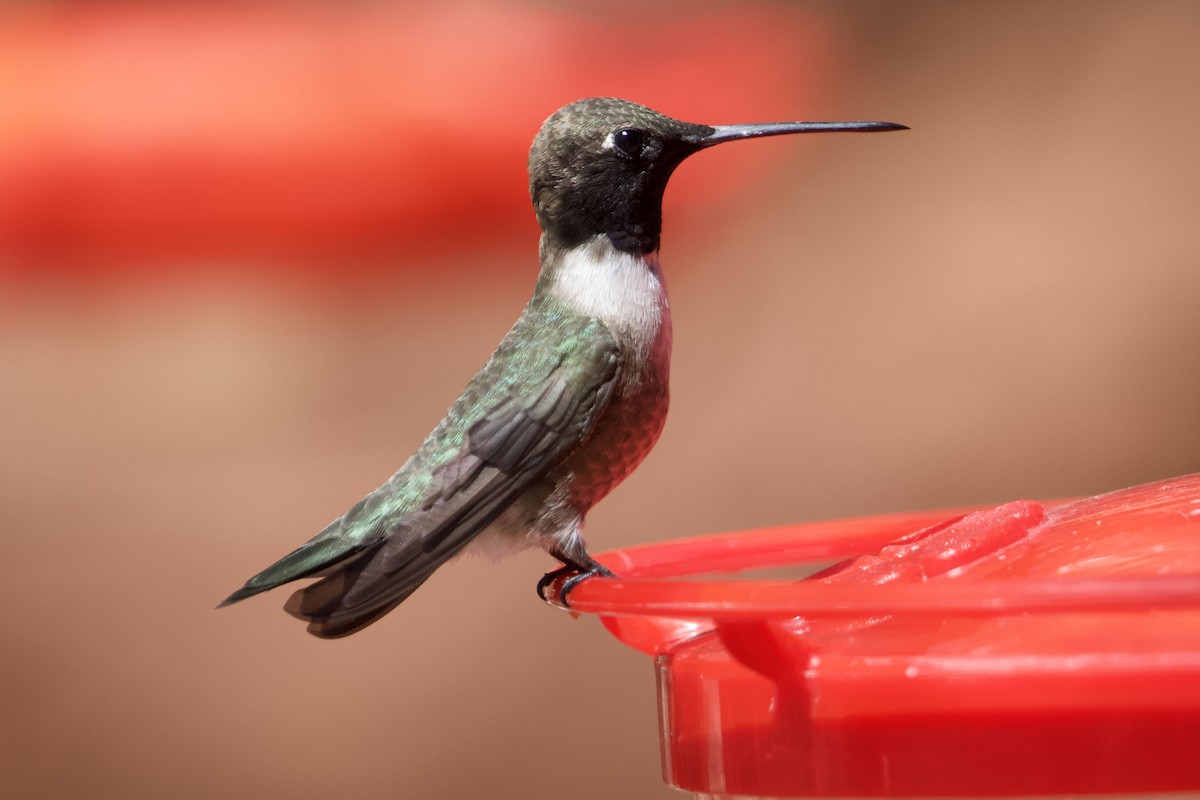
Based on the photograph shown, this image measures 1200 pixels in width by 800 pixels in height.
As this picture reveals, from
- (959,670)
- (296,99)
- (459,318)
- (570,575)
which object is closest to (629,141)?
(570,575)

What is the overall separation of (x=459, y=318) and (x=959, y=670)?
2.57m

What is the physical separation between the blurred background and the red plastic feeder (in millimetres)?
2161

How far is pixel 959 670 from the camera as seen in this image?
798 millimetres

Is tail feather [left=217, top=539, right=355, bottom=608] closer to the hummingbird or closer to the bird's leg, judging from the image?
the hummingbird

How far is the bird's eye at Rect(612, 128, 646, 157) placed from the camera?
54.8 inches

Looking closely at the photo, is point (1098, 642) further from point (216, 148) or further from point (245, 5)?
point (245, 5)

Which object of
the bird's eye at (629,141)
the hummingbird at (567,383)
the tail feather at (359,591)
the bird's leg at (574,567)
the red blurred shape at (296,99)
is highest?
the red blurred shape at (296,99)

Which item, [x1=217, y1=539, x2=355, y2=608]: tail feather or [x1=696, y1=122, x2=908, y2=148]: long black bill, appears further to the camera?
[x1=217, y1=539, x2=355, y2=608]: tail feather

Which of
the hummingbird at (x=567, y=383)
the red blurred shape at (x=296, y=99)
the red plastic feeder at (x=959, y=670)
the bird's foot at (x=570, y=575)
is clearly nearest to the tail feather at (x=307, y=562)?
the hummingbird at (x=567, y=383)

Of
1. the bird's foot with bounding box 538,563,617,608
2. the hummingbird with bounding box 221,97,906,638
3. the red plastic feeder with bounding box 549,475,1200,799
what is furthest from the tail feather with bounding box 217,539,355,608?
the red plastic feeder with bounding box 549,475,1200,799

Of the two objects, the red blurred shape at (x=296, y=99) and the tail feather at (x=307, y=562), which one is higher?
the red blurred shape at (x=296, y=99)

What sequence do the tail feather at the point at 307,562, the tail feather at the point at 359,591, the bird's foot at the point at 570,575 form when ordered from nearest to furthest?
the bird's foot at the point at 570,575
the tail feather at the point at 359,591
the tail feather at the point at 307,562

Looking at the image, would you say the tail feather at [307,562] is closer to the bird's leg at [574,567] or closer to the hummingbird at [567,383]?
the hummingbird at [567,383]

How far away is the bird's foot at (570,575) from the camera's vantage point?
1038 mm
